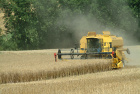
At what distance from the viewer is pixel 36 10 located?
45156 millimetres

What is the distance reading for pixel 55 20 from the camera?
148 feet

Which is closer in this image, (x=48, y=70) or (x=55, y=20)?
(x=48, y=70)

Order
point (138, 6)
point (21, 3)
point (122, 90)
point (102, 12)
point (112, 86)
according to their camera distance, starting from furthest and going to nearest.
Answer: point (138, 6), point (102, 12), point (21, 3), point (112, 86), point (122, 90)

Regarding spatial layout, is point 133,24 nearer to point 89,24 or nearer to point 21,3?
point 89,24

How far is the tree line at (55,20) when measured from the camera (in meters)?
43.6

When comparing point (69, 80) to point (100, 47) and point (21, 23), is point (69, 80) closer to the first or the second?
point (100, 47)

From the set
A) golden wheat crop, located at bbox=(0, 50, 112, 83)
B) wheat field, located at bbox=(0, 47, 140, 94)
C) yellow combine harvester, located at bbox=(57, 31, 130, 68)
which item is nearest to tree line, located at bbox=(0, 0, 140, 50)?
yellow combine harvester, located at bbox=(57, 31, 130, 68)

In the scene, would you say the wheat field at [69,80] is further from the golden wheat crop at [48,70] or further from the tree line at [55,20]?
the tree line at [55,20]

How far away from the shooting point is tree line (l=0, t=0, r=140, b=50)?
43594 millimetres

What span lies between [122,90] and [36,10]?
3552 centimetres

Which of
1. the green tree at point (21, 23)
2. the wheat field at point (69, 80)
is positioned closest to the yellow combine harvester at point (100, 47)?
the wheat field at point (69, 80)

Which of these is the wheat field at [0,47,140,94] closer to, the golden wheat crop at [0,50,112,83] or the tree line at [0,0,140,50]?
the golden wheat crop at [0,50,112,83]

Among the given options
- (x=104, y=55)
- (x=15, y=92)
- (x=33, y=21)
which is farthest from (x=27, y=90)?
(x=33, y=21)

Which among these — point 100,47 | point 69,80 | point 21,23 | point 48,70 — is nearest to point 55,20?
point 21,23
